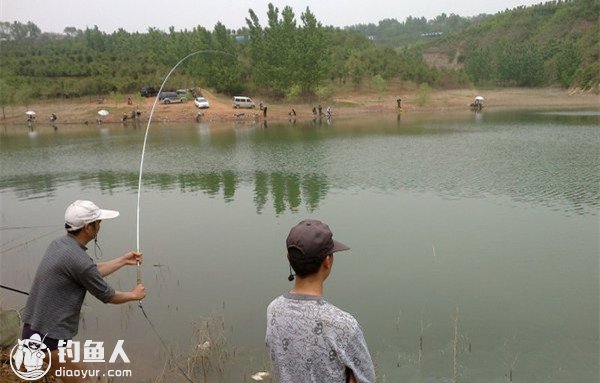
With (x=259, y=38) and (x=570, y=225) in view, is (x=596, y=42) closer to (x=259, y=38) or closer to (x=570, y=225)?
(x=259, y=38)

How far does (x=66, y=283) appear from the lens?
3973 mm

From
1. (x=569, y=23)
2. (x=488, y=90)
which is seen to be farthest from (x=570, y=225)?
(x=569, y=23)

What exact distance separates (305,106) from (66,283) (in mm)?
58583

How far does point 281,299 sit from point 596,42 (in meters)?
96.9

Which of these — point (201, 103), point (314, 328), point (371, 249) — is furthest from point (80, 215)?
point (201, 103)

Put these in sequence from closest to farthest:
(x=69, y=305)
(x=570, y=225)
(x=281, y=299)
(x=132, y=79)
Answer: (x=281, y=299), (x=69, y=305), (x=570, y=225), (x=132, y=79)

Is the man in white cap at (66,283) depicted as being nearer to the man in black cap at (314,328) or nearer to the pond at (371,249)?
the man in black cap at (314,328)

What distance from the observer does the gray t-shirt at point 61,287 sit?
3900 mm

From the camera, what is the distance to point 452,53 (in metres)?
134

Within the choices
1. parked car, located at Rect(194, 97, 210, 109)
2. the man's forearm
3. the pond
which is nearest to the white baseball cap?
the man's forearm

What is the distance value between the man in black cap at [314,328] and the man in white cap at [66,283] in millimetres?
1959

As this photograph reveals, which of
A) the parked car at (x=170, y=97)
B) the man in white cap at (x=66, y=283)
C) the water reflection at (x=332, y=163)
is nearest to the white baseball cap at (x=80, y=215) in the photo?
the man in white cap at (x=66, y=283)

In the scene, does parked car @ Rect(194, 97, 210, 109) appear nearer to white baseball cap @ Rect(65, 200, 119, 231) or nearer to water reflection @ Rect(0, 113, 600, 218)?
water reflection @ Rect(0, 113, 600, 218)

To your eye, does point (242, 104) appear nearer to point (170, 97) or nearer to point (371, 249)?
point (170, 97)
